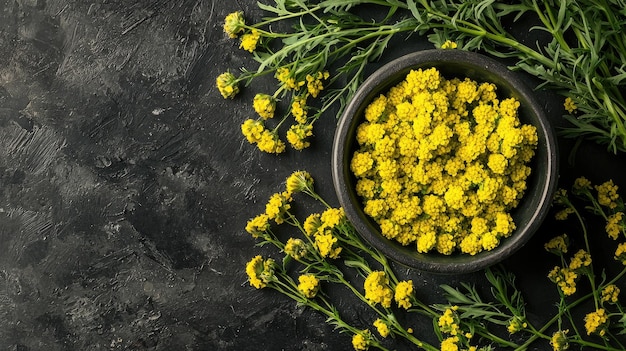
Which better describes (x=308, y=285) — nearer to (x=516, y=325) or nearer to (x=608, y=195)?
(x=516, y=325)

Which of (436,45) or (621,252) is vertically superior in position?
(436,45)

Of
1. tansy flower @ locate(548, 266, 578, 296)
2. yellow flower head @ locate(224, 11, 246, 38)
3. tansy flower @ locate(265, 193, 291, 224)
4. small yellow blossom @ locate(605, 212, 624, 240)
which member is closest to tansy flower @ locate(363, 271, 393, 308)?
tansy flower @ locate(265, 193, 291, 224)

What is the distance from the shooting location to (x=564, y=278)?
5.10 ft

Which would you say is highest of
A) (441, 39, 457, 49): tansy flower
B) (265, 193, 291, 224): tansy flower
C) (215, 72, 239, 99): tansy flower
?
(441, 39, 457, 49): tansy flower

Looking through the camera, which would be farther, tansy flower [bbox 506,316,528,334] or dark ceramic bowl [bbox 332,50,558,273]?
tansy flower [bbox 506,316,528,334]

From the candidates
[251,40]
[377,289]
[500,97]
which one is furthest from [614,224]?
[251,40]

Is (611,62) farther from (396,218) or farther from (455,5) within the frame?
(396,218)

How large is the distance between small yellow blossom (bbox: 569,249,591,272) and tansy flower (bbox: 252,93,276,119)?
671 millimetres

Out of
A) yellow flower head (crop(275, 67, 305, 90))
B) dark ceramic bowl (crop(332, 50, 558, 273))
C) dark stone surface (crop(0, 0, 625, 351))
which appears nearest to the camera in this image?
dark ceramic bowl (crop(332, 50, 558, 273))

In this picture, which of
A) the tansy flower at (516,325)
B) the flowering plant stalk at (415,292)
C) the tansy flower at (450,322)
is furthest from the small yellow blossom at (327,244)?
the tansy flower at (516,325)

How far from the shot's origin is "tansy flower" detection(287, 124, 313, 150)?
5.08ft

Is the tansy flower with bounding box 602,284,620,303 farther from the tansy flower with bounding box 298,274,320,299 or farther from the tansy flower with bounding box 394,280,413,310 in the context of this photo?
the tansy flower with bounding box 298,274,320,299

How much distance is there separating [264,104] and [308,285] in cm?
38

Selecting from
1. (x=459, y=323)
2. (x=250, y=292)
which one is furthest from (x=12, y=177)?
(x=459, y=323)
